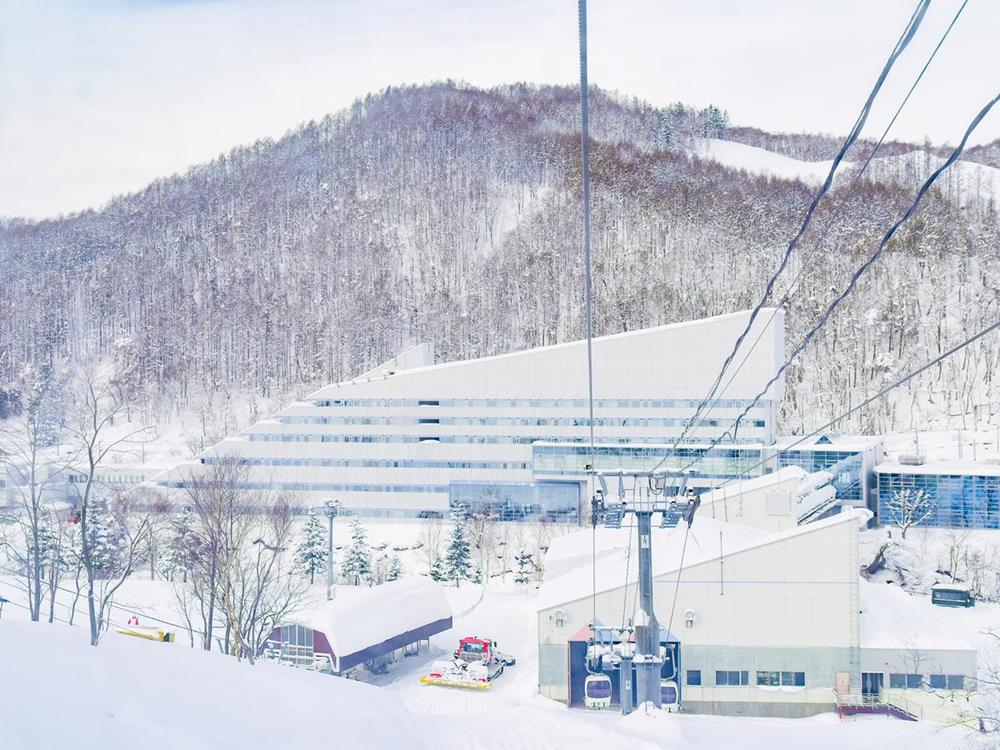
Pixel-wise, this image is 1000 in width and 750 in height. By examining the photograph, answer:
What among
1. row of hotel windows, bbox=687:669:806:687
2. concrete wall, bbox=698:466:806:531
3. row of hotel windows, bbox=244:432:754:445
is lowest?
row of hotel windows, bbox=687:669:806:687

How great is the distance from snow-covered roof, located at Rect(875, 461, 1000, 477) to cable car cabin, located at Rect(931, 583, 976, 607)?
8.07m

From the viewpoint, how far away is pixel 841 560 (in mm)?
14148

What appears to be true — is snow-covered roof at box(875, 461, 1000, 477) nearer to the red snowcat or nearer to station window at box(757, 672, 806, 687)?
station window at box(757, 672, 806, 687)

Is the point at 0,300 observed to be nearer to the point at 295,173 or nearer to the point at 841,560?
the point at 295,173

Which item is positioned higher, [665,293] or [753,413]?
[665,293]

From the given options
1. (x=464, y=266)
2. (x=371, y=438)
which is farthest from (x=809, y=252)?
(x=371, y=438)

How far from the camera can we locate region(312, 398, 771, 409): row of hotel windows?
1187 inches

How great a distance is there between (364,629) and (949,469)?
2072 cm

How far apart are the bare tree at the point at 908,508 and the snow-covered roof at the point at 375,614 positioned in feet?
52.5

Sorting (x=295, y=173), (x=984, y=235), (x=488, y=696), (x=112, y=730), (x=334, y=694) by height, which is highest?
(x=295, y=173)

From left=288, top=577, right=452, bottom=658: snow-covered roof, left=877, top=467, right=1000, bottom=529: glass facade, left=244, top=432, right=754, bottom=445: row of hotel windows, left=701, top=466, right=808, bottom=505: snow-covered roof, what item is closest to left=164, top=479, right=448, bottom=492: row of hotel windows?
left=244, top=432, right=754, bottom=445: row of hotel windows

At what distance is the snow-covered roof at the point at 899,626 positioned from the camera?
13617 mm

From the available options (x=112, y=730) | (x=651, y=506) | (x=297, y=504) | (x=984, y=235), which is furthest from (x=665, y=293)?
(x=112, y=730)

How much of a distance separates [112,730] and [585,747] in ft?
14.4
